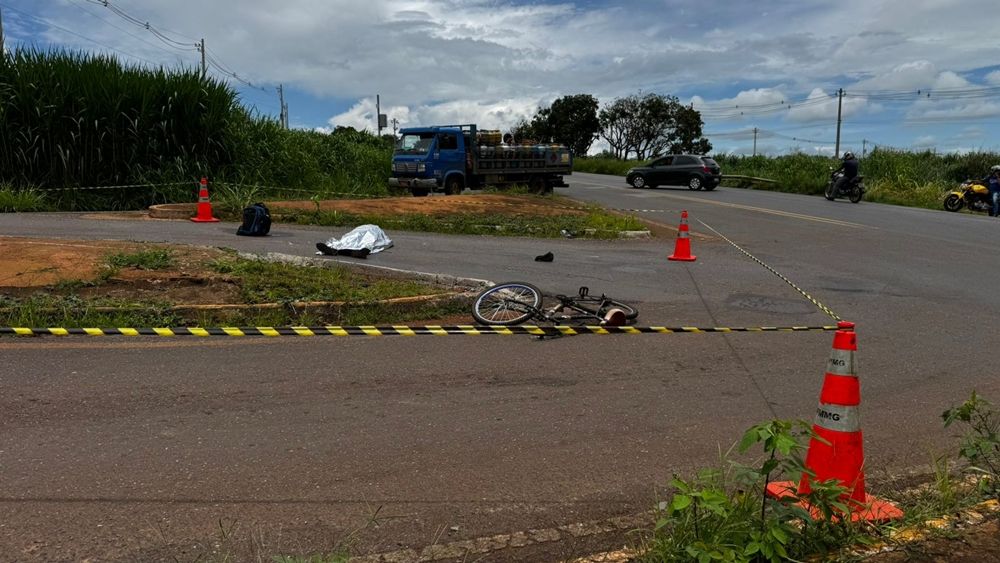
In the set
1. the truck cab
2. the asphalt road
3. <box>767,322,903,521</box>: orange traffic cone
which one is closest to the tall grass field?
the truck cab

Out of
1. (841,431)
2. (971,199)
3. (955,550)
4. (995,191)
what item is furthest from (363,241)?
(971,199)

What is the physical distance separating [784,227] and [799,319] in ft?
36.0

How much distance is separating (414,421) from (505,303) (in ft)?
9.51

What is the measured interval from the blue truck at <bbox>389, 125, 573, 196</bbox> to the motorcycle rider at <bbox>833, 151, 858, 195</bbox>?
12100 mm

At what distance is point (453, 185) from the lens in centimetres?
2392

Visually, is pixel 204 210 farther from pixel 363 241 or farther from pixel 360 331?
pixel 360 331

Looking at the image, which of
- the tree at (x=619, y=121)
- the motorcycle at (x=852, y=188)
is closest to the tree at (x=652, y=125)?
the tree at (x=619, y=121)

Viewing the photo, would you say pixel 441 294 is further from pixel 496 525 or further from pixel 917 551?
pixel 917 551

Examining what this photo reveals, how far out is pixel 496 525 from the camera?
334cm

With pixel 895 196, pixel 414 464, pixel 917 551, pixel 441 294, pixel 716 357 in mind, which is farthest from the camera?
pixel 895 196

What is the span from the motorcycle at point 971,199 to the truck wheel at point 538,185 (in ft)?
47.1

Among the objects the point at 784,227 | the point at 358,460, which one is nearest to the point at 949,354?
the point at 358,460

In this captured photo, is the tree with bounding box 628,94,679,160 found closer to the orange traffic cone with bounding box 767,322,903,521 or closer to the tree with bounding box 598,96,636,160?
the tree with bounding box 598,96,636,160

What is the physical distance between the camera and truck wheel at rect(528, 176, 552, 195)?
26.5 m
